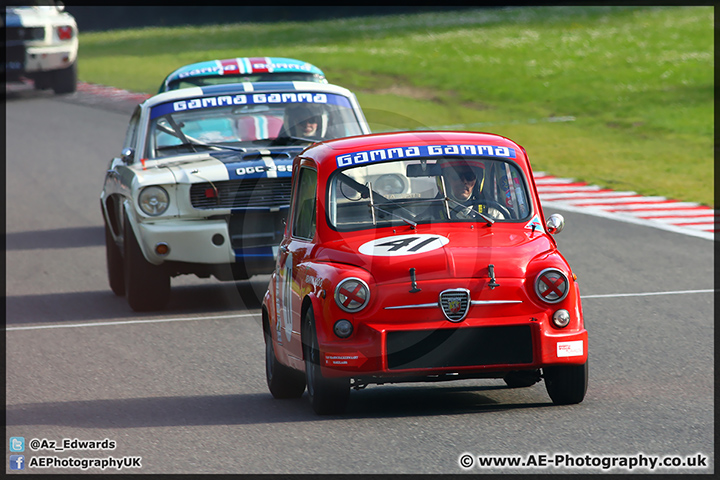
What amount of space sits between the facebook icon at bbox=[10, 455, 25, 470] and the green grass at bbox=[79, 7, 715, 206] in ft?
40.5

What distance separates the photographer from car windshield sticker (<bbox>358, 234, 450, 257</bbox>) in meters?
6.92

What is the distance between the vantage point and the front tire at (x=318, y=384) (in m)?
6.90

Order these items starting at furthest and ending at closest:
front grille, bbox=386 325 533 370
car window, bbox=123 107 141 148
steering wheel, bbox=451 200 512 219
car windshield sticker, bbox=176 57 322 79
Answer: car windshield sticker, bbox=176 57 322 79, car window, bbox=123 107 141 148, steering wheel, bbox=451 200 512 219, front grille, bbox=386 325 533 370

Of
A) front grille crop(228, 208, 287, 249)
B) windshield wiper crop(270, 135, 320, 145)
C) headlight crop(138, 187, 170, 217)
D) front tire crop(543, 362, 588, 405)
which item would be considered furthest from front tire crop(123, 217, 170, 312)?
front tire crop(543, 362, 588, 405)

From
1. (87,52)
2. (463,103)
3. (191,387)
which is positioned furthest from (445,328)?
(87,52)

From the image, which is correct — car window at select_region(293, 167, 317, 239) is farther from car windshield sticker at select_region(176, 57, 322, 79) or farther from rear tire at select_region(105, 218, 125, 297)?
car windshield sticker at select_region(176, 57, 322, 79)

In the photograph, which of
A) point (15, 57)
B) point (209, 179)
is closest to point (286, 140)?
point (209, 179)

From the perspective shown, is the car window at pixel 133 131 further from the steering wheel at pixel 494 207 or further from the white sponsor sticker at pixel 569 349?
the white sponsor sticker at pixel 569 349

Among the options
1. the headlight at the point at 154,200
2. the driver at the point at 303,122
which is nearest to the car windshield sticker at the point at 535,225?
the headlight at the point at 154,200

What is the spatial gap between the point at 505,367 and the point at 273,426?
1.33m

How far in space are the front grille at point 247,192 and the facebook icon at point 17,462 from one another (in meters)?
4.68

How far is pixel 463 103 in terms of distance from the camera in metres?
28.5

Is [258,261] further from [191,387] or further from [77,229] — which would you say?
[77,229]

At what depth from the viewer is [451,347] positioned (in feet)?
22.0
